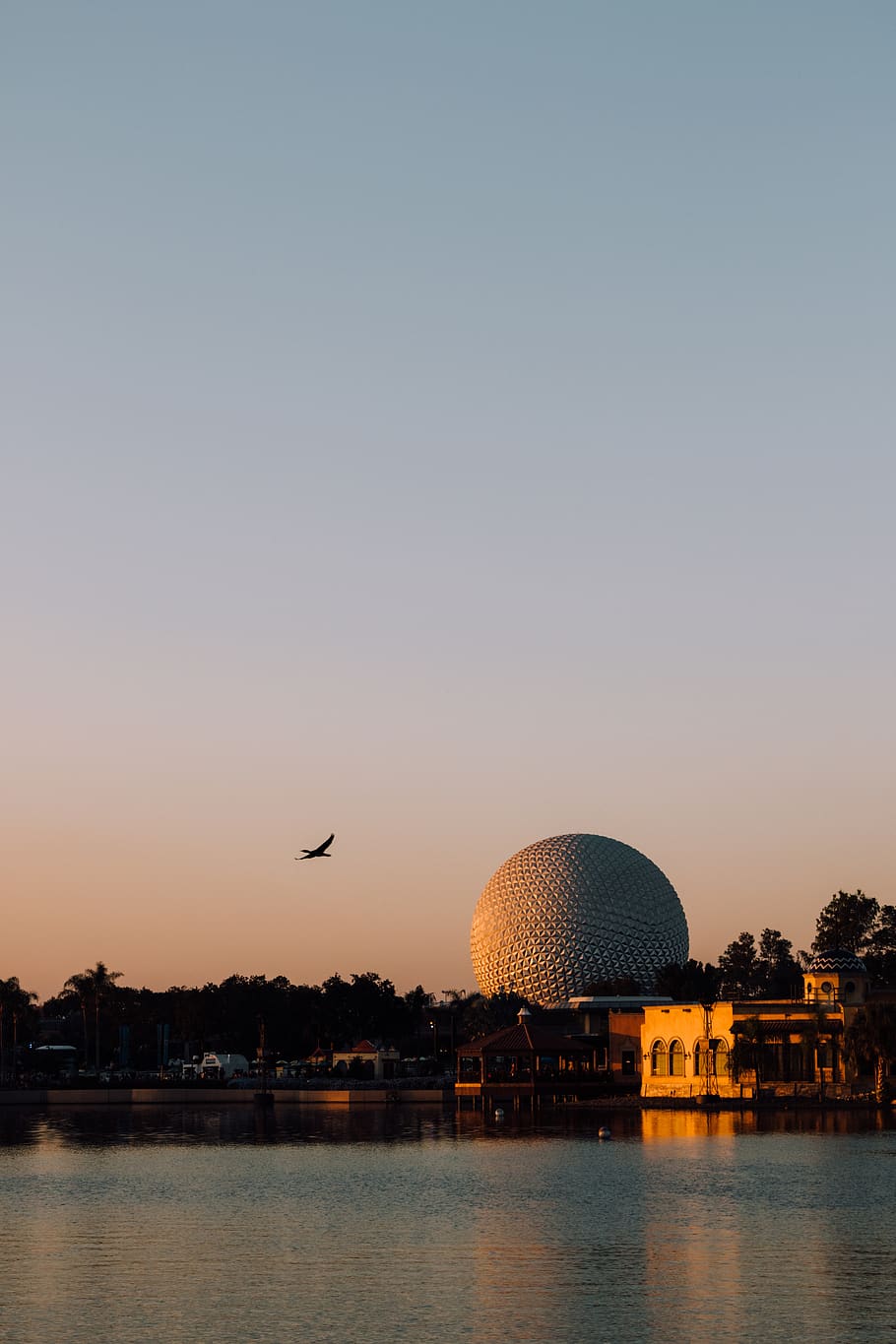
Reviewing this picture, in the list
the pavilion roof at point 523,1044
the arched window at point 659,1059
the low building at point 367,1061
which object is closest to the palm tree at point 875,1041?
the arched window at point 659,1059

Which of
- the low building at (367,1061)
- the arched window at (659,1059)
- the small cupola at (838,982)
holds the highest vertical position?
the small cupola at (838,982)

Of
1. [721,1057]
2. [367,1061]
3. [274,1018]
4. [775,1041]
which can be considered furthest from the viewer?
[274,1018]

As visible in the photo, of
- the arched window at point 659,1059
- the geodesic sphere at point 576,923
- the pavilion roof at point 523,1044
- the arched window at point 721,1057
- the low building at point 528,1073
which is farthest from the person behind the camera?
the geodesic sphere at point 576,923

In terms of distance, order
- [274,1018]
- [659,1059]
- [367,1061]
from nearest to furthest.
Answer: [659,1059], [367,1061], [274,1018]

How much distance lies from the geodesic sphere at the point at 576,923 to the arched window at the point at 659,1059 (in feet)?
118

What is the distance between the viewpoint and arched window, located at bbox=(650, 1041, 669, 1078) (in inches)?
4929

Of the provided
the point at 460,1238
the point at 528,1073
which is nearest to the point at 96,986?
the point at 528,1073

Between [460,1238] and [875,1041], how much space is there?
5790 centimetres

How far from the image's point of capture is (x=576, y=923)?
16288 centimetres

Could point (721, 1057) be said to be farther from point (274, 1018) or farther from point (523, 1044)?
point (274, 1018)

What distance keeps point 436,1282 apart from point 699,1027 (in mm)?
79483

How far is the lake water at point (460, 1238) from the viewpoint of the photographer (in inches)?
1551

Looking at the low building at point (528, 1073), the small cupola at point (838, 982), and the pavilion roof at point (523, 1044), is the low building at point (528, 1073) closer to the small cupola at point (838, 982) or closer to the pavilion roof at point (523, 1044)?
the pavilion roof at point (523, 1044)

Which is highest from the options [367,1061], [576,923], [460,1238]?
[576,923]
